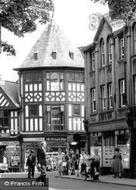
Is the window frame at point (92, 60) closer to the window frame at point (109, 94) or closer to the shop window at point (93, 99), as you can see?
the shop window at point (93, 99)

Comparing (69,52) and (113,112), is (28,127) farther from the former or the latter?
(113,112)

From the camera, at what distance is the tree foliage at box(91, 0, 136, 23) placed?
1494 cm

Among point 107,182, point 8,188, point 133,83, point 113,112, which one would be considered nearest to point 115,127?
point 113,112

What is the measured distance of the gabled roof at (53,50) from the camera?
63250 millimetres

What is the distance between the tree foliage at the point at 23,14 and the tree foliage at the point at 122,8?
4.91 ft

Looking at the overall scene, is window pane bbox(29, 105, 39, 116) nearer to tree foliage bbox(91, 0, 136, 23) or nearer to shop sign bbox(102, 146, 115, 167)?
shop sign bbox(102, 146, 115, 167)

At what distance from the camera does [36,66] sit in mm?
62969

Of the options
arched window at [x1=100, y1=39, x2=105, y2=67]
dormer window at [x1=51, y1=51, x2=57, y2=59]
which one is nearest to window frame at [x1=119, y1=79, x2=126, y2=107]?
arched window at [x1=100, y1=39, x2=105, y2=67]

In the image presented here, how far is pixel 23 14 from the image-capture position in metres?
15.5

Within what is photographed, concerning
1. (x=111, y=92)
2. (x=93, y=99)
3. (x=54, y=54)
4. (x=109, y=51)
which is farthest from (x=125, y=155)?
(x=54, y=54)

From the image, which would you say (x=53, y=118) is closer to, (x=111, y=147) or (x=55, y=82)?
(x=55, y=82)

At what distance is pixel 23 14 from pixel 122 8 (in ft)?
8.06

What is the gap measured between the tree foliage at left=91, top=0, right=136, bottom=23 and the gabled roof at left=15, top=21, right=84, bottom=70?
47.4 metres

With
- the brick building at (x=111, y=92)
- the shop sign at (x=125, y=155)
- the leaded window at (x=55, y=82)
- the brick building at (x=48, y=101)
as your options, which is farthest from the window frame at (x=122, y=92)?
the leaded window at (x=55, y=82)
